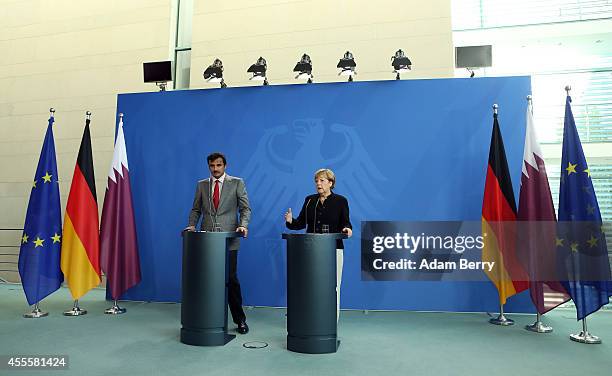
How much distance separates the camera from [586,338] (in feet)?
11.3

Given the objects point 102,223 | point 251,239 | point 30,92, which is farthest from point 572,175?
point 30,92

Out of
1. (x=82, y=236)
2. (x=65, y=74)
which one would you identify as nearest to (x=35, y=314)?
(x=82, y=236)

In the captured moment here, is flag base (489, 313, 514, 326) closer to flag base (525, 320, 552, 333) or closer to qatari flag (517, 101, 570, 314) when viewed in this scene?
flag base (525, 320, 552, 333)

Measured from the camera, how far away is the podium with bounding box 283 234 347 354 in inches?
120

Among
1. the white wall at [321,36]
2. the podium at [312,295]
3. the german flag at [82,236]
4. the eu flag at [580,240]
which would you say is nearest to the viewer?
the podium at [312,295]

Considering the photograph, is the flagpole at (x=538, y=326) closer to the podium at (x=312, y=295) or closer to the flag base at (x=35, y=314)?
the podium at (x=312, y=295)

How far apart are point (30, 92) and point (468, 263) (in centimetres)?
736

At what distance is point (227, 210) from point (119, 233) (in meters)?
1.60

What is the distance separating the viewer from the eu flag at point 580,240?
3.50 meters

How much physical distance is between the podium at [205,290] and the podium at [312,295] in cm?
55

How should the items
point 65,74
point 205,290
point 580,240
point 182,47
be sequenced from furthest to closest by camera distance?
point 65,74
point 182,47
point 580,240
point 205,290

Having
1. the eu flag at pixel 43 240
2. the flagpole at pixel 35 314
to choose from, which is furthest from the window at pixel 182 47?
the flagpole at pixel 35 314

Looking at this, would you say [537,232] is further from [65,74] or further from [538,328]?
[65,74]

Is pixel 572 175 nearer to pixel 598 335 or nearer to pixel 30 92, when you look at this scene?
pixel 598 335
